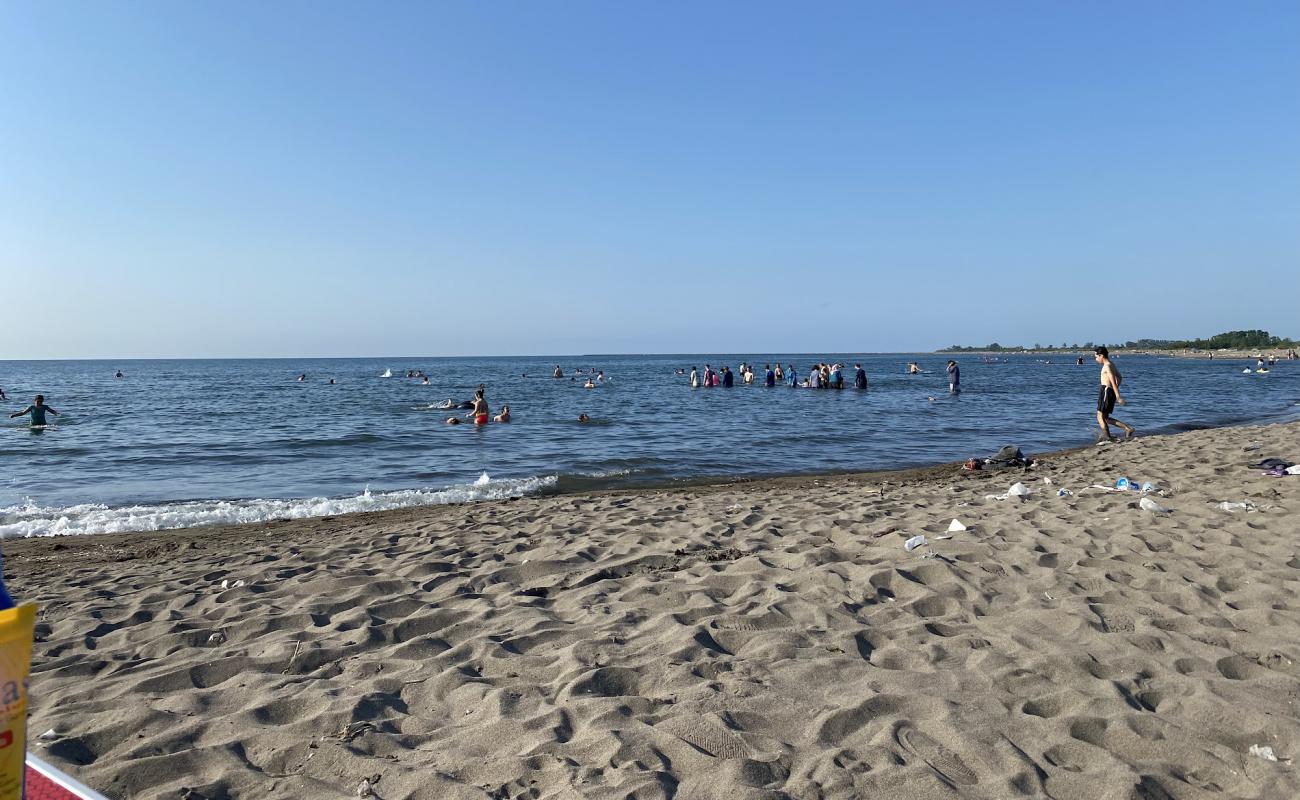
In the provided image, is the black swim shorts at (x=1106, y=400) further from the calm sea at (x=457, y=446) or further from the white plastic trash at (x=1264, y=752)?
the white plastic trash at (x=1264, y=752)

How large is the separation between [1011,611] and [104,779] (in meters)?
4.77

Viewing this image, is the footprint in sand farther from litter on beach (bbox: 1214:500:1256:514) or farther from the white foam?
the white foam

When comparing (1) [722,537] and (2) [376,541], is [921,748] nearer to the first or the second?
(1) [722,537]

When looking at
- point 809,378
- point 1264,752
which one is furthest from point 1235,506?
point 809,378

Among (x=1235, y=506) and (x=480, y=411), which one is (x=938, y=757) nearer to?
(x=1235, y=506)

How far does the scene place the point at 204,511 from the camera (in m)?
10.3

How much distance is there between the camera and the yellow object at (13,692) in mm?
1251

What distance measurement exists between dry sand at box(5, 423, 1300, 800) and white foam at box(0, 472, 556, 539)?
2471 mm

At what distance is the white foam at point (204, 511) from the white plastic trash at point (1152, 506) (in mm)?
8459

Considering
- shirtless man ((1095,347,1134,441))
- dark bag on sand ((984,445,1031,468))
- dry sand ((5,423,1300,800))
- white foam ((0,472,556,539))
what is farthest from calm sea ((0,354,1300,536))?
dry sand ((5,423,1300,800))

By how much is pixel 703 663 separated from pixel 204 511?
924 centimetres

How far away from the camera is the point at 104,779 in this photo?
9.51 feet

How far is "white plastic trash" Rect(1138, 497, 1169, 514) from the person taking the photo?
705 centimetres

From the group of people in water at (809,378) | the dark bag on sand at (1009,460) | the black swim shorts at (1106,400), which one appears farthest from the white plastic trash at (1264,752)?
the group of people in water at (809,378)
